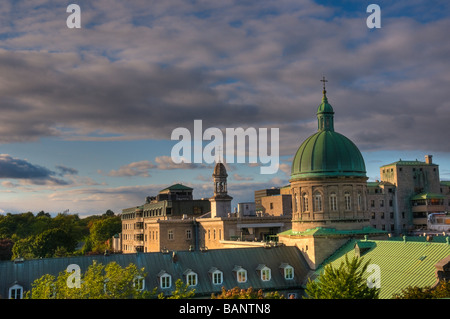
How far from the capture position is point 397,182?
137125 millimetres

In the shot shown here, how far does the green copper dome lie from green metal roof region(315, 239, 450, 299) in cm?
1262

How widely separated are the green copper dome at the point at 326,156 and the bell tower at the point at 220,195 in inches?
1431

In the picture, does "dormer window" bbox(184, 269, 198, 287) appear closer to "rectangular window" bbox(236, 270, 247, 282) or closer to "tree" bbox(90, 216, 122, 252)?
"rectangular window" bbox(236, 270, 247, 282)

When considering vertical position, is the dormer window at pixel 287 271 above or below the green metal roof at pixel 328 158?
below

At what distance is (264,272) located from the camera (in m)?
51.2

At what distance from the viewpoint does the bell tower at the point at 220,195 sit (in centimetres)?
9519

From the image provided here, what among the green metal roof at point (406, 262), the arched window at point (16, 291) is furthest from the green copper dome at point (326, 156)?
the arched window at point (16, 291)

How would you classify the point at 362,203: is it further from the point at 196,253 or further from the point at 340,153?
the point at 196,253

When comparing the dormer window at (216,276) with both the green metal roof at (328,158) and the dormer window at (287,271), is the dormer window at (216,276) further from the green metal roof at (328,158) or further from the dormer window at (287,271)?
the green metal roof at (328,158)

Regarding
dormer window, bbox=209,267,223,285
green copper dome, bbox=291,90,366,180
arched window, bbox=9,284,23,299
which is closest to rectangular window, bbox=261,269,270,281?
dormer window, bbox=209,267,223,285

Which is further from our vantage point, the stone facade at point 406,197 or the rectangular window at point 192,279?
the stone facade at point 406,197

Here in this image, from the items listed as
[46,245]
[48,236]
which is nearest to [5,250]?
[46,245]

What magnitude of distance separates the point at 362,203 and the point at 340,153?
23.0 ft
